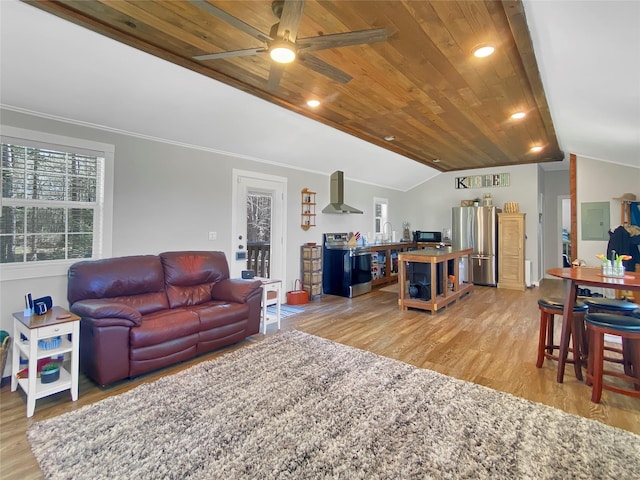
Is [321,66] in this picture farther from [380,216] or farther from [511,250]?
[511,250]

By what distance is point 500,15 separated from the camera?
2.21 m

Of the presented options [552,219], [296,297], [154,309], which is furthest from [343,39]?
[552,219]

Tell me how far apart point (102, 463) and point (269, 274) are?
365cm

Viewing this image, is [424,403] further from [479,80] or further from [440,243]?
[440,243]

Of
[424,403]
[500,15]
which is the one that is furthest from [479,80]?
[424,403]

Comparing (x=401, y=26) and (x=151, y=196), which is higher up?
(x=401, y=26)

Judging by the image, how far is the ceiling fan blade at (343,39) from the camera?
1.85 metres

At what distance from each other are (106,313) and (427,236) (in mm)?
6995

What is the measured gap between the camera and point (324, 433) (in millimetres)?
2018

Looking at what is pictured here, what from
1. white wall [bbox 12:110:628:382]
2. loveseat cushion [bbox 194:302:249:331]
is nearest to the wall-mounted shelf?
white wall [bbox 12:110:628:382]

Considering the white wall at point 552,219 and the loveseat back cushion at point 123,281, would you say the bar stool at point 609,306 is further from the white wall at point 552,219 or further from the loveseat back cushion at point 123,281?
the white wall at point 552,219

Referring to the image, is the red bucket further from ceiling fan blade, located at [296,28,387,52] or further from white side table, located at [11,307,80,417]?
ceiling fan blade, located at [296,28,387,52]

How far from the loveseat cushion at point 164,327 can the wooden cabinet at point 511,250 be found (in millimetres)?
6395

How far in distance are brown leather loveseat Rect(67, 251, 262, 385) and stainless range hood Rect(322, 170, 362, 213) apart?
8.58ft
